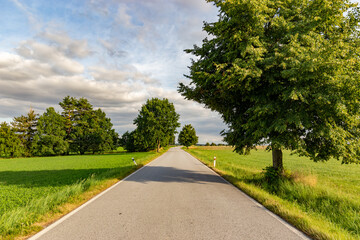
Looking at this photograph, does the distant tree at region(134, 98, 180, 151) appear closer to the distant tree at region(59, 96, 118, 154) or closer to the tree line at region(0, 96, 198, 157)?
the tree line at region(0, 96, 198, 157)

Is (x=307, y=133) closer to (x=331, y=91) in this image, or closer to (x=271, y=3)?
(x=331, y=91)

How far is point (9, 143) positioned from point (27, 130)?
5.37m

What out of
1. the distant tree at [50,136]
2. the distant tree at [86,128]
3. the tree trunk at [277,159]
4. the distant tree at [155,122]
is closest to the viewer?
the tree trunk at [277,159]

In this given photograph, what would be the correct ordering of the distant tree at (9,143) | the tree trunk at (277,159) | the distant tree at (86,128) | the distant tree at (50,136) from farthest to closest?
the distant tree at (86,128)
the distant tree at (50,136)
the distant tree at (9,143)
the tree trunk at (277,159)

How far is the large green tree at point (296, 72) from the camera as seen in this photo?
6.50 metres

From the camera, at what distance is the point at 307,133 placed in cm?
797

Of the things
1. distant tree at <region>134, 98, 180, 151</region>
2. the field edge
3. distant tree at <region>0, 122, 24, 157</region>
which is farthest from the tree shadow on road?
distant tree at <region>0, 122, 24, 157</region>

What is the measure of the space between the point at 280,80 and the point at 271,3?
3004 millimetres

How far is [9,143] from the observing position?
4322 centimetres

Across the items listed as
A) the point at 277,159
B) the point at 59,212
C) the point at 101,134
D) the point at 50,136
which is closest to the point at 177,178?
the point at 277,159

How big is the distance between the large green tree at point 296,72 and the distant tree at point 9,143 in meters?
52.4

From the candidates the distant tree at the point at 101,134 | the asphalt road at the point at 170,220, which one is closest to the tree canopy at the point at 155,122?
the distant tree at the point at 101,134

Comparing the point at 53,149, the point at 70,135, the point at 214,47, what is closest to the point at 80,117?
the point at 70,135

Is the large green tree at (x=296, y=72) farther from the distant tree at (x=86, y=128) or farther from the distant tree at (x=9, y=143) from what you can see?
the distant tree at (x=9, y=143)
